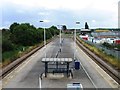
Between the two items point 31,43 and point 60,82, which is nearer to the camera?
point 60,82

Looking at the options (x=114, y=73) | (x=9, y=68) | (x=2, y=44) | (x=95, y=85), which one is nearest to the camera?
(x=95, y=85)

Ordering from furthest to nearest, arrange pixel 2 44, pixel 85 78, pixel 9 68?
pixel 2 44 < pixel 9 68 < pixel 85 78

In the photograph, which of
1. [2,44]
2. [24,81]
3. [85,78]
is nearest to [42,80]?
[24,81]

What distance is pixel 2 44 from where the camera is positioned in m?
53.8

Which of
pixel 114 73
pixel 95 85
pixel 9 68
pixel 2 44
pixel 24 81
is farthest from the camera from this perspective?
pixel 2 44

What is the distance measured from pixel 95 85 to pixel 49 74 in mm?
4842

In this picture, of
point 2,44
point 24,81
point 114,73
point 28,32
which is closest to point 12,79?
point 24,81

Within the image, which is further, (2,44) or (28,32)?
(28,32)

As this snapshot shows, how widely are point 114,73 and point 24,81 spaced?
7.84 meters

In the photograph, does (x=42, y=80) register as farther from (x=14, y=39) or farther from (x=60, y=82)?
(x=14, y=39)

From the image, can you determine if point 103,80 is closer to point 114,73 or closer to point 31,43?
point 114,73

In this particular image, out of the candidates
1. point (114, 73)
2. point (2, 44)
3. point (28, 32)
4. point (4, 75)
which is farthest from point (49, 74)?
point (28, 32)

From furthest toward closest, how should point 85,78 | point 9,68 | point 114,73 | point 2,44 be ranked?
1. point 2,44
2. point 9,68
3. point 114,73
4. point 85,78

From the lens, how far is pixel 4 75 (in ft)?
88.1
